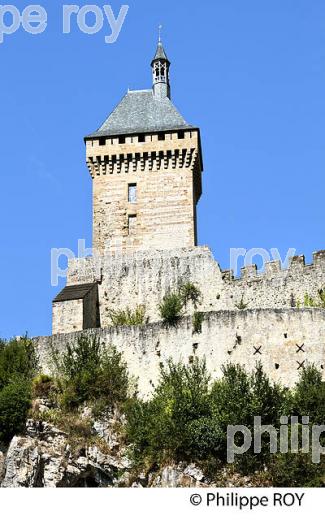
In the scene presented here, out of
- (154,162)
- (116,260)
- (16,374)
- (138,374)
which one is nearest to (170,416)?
(138,374)

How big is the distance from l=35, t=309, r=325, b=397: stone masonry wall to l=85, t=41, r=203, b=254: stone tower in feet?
23.2

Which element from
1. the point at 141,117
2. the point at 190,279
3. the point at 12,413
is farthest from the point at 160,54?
the point at 12,413

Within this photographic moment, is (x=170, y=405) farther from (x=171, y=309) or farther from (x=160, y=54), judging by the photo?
(x=160, y=54)

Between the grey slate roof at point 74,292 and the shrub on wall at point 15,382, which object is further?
the grey slate roof at point 74,292

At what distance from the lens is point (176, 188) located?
54688 millimetres

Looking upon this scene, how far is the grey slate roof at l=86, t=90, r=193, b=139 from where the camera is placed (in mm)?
56188

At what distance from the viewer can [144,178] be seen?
54.9m

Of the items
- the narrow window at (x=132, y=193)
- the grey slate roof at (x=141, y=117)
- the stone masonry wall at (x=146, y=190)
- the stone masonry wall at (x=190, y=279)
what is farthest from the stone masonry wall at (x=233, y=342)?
the grey slate roof at (x=141, y=117)

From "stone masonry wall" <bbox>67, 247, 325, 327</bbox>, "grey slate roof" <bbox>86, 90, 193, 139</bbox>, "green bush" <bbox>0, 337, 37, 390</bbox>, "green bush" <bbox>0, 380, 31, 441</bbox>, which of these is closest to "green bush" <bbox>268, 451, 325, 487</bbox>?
"green bush" <bbox>0, 380, 31, 441</bbox>

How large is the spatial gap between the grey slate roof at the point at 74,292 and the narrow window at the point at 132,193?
4.25 m

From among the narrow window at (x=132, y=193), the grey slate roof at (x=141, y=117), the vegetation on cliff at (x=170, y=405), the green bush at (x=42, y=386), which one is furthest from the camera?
the grey slate roof at (x=141, y=117)

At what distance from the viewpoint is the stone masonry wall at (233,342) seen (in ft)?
147

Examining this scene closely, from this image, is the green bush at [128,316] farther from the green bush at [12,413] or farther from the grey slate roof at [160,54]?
the grey slate roof at [160,54]
